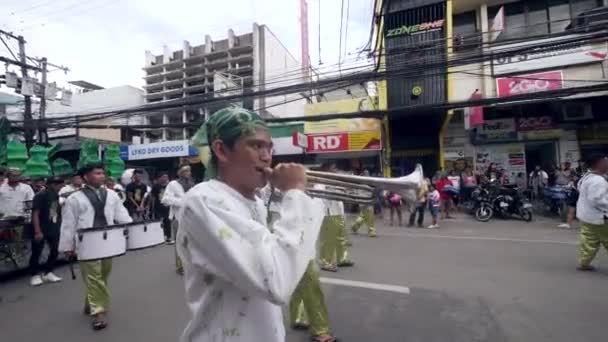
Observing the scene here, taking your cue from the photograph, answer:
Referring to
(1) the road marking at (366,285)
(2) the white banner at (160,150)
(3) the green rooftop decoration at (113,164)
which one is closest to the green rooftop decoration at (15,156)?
(3) the green rooftop decoration at (113,164)

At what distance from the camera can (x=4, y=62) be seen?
11711 mm

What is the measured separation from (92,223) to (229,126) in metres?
3.18

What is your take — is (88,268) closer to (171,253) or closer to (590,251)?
(171,253)

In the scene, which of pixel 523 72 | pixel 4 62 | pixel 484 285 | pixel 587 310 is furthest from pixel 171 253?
pixel 523 72

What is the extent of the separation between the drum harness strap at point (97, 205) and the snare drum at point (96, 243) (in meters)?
0.32

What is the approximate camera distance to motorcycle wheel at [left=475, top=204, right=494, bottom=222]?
9.26 m

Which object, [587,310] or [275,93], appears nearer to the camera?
[587,310]

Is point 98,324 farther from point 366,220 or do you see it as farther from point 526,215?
point 526,215

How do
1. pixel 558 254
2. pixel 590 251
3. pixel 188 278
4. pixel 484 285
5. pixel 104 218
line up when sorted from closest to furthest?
pixel 188 278 → pixel 104 218 → pixel 484 285 → pixel 590 251 → pixel 558 254

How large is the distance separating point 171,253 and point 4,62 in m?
11.1

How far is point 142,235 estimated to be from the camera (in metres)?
3.87

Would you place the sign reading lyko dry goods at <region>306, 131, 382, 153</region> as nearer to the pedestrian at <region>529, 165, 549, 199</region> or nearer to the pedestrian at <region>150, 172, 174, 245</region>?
the pedestrian at <region>529, 165, 549, 199</region>

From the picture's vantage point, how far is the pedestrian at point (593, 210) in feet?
14.1

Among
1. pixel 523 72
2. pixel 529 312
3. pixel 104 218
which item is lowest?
pixel 529 312
